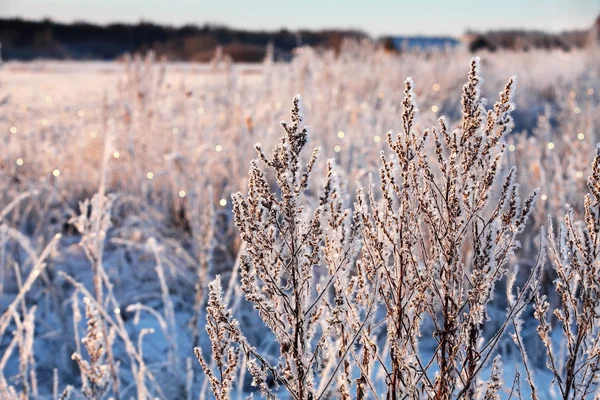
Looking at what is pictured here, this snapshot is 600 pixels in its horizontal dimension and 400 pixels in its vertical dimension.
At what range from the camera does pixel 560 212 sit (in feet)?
10.5

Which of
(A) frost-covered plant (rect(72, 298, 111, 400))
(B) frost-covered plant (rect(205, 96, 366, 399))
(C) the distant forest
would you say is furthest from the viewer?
(C) the distant forest

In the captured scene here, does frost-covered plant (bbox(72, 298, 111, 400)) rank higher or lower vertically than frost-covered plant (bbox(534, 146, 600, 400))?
lower

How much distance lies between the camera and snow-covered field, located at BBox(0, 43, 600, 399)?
3.76ft

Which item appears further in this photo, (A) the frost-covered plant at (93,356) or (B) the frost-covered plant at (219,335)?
(A) the frost-covered plant at (93,356)

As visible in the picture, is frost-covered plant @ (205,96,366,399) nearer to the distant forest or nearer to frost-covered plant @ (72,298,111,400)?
frost-covered plant @ (72,298,111,400)

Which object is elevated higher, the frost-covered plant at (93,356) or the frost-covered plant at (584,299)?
the frost-covered plant at (584,299)

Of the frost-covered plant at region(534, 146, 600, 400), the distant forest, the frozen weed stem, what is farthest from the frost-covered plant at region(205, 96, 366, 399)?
the distant forest

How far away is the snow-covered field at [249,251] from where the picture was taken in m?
1.15

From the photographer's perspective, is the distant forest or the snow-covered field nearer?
the snow-covered field

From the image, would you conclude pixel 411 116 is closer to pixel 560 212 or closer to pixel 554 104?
pixel 560 212

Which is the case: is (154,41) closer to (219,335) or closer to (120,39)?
(120,39)

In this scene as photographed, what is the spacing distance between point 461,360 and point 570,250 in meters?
0.30

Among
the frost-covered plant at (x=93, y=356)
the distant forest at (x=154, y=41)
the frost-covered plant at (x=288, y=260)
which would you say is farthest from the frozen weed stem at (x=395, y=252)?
the distant forest at (x=154, y=41)

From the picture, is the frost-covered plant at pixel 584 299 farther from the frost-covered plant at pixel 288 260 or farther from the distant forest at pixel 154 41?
the distant forest at pixel 154 41
